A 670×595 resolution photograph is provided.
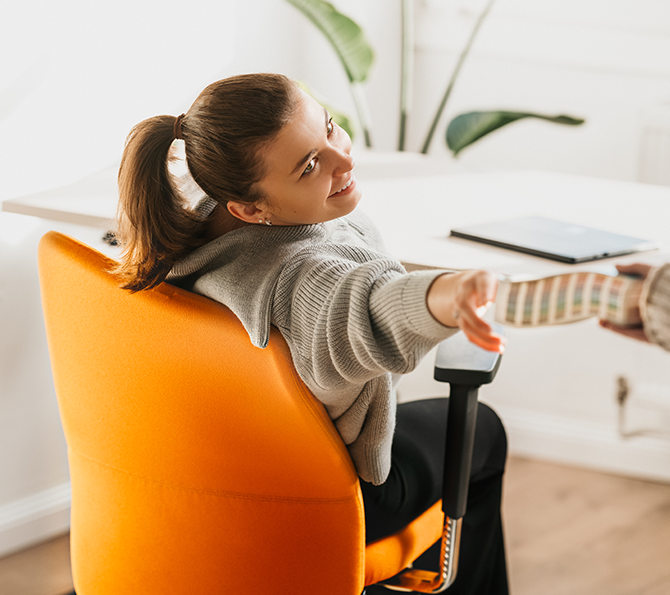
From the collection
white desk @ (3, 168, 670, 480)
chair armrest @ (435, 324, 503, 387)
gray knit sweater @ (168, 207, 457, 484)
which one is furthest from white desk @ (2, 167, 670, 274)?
gray knit sweater @ (168, 207, 457, 484)

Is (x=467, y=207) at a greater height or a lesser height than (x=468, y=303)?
lesser

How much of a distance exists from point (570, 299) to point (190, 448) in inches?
17.2

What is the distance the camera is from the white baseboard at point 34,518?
1.65 meters

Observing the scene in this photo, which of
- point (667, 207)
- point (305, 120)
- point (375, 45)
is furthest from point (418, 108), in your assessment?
point (305, 120)

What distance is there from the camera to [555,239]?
3.56ft

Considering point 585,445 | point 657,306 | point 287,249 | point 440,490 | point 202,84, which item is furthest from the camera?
point 585,445

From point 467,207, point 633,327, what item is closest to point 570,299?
point 633,327

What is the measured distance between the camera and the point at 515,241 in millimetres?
1069

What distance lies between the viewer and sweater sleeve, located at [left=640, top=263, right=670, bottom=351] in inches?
21.3

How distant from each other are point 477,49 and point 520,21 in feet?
0.42

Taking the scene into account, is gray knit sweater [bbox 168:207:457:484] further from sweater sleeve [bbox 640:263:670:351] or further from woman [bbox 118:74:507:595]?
sweater sleeve [bbox 640:263:670:351]

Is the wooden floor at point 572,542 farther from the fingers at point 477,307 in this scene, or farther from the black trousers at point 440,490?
the fingers at point 477,307

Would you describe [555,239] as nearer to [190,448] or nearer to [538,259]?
[538,259]

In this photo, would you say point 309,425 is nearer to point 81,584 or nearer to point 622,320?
point 622,320
